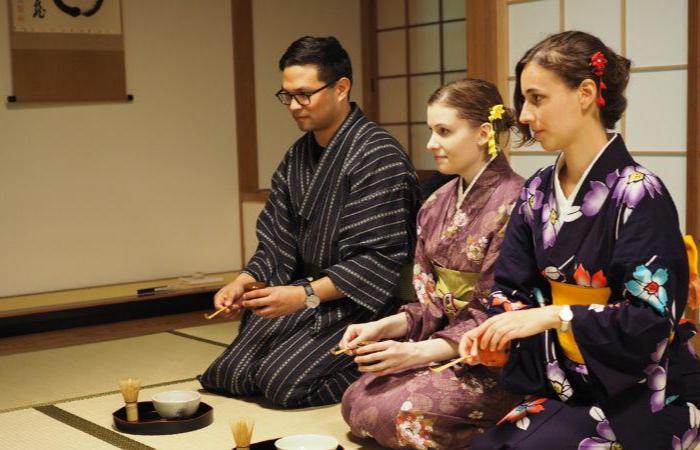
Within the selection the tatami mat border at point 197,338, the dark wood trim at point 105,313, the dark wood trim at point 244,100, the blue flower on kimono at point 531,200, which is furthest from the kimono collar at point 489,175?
the dark wood trim at point 244,100

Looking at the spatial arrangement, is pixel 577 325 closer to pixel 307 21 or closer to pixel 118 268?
pixel 118 268

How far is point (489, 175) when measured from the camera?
3.18 metres

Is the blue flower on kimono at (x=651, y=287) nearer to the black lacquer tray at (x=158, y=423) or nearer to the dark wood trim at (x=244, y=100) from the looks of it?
the black lacquer tray at (x=158, y=423)

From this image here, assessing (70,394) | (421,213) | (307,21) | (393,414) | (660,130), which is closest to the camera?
(393,414)

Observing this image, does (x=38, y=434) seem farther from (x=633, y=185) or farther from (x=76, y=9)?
(x=76, y=9)

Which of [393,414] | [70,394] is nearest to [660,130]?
[393,414]

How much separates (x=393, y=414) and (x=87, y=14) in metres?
3.84

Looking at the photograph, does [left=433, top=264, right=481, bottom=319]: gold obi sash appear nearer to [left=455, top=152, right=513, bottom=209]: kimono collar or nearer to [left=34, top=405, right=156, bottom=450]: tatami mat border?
[left=455, top=152, right=513, bottom=209]: kimono collar

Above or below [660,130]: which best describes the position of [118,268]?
below

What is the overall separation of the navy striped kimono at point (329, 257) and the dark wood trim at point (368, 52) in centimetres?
349

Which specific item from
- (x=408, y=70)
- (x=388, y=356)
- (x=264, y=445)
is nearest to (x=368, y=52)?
(x=408, y=70)

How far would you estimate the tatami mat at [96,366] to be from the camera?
159 inches

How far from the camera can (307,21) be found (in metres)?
7.08

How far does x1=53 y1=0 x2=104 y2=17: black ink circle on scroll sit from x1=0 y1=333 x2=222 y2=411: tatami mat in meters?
2.02
